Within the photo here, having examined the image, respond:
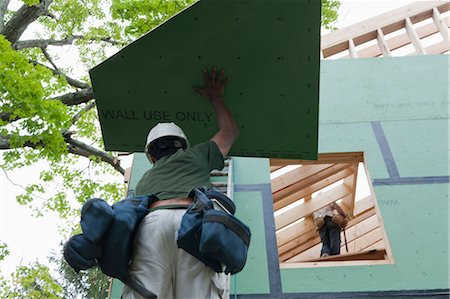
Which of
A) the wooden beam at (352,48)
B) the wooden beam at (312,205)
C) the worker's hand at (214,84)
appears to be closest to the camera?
the worker's hand at (214,84)

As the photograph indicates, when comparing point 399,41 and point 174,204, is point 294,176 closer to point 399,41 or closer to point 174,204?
point 399,41

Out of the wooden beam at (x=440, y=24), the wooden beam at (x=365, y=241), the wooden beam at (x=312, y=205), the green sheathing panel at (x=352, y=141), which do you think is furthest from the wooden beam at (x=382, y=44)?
the wooden beam at (x=365, y=241)

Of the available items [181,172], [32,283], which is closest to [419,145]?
[181,172]

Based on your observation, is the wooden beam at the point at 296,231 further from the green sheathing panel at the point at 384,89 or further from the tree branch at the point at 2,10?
the tree branch at the point at 2,10

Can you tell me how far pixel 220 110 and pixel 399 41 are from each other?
5464 mm

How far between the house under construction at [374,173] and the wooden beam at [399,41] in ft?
0.06

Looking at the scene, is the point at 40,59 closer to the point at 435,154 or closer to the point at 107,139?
the point at 107,139

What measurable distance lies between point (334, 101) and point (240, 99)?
10.5 feet

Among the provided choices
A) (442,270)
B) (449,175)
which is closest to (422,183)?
(449,175)

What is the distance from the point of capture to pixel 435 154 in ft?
16.7

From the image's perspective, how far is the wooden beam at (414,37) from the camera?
21.9 feet

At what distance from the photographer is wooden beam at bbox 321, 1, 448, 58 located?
686 centimetres

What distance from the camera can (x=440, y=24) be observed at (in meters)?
7.17

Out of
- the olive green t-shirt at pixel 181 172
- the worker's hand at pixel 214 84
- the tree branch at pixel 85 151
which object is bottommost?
the olive green t-shirt at pixel 181 172
